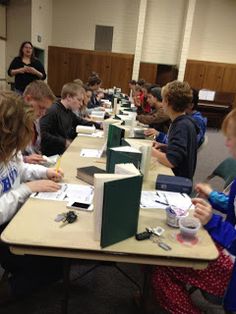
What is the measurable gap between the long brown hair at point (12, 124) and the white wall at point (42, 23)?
690cm

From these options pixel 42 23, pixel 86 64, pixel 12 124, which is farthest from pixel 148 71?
pixel 12 124

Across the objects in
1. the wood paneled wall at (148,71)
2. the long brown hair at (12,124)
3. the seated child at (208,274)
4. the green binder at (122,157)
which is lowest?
the seated child at (208,274)

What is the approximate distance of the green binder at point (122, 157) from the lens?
159 cm

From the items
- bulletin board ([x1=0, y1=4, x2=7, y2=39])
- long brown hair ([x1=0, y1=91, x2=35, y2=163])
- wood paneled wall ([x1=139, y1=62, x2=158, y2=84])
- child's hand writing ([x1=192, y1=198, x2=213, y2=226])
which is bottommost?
child's hand writing ([x1=192, y1=198, x2=213, y2=226])

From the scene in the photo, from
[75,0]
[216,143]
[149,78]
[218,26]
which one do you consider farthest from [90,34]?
[216,143]

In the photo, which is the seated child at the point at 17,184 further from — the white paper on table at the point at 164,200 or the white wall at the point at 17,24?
the white wall at the point at 17,24

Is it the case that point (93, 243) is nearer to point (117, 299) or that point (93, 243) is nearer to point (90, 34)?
point (117, 299)

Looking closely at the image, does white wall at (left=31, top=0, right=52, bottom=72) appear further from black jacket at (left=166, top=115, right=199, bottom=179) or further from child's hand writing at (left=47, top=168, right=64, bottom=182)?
child's hand writing at (left=47, top=168, right=64, bottom=182)

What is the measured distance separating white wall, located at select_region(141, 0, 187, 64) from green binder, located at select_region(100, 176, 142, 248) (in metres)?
8.82

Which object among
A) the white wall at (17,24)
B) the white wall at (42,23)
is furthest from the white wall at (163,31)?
the white wall at (17,24)

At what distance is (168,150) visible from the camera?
2211mm

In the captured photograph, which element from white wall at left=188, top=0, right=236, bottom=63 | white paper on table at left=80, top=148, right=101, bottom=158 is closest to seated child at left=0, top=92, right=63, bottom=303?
white paper on table at left=80, top=148, right=101, bottom=158

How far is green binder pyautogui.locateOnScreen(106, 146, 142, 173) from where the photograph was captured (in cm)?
159

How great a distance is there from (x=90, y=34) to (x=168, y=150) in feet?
26.2
